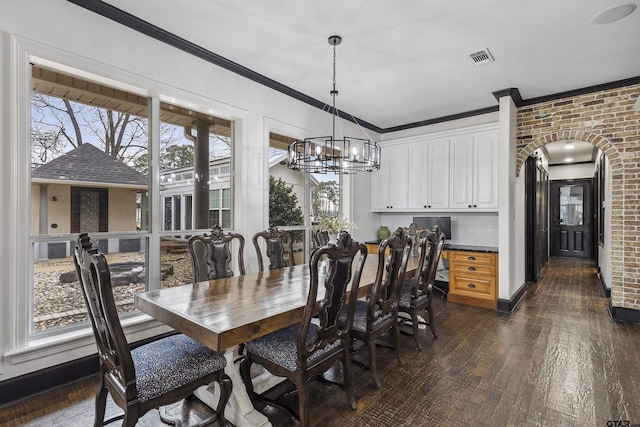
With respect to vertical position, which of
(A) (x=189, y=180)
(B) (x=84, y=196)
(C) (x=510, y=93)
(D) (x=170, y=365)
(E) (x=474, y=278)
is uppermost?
(C) (x=510, y=93)

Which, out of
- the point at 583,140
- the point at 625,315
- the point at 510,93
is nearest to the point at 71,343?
the point at 510,93

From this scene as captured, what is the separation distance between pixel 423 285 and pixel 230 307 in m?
2.09

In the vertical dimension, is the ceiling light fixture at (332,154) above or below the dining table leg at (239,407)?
above

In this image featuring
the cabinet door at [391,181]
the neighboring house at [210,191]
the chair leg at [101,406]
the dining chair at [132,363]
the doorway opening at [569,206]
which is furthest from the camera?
the doorway opening at [569,206]

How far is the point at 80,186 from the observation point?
278cm

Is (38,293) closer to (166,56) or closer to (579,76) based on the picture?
(166,56)

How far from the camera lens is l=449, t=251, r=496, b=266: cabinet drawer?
4.58m

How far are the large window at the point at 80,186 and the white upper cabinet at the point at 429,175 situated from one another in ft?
13.9

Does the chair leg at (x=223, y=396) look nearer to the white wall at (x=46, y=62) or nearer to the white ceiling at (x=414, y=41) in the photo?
the white wall at (x=46, y=62)

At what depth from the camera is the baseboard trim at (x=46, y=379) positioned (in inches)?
89.4

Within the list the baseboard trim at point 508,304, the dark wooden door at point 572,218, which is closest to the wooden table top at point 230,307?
the baseboard trim at point 508,304

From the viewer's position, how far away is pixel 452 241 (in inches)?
220

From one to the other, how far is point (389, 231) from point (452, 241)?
1139 millimetres

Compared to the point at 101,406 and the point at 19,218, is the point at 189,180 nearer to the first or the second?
the point at 19,218
